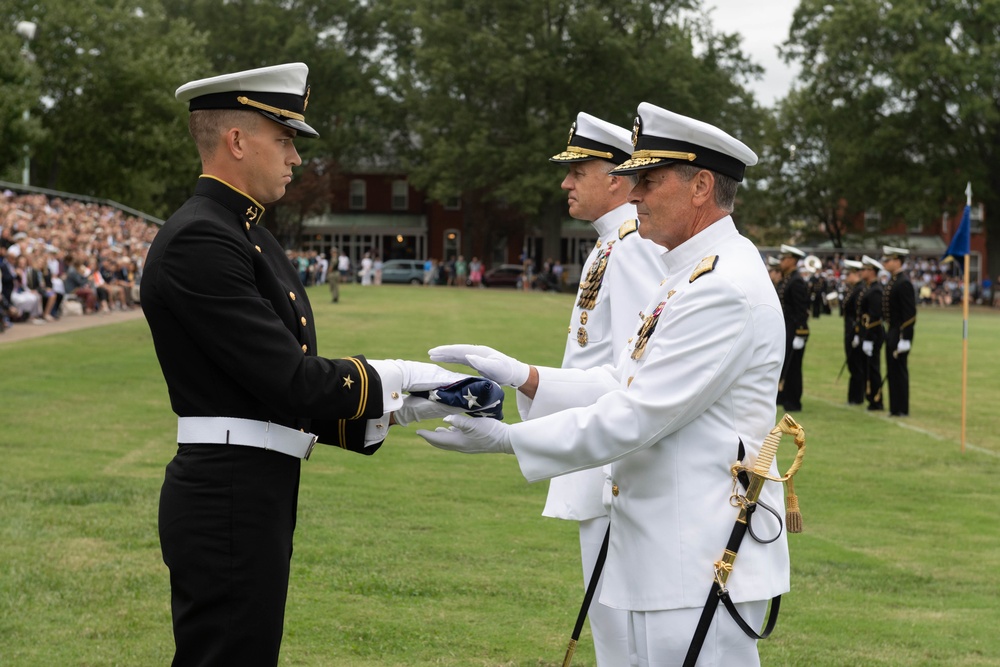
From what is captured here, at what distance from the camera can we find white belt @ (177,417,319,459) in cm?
367

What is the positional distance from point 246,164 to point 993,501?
370 inches

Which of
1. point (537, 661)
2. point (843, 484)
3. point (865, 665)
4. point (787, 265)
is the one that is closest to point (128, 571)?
point (537, 661)

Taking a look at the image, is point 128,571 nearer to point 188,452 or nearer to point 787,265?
point 188,452

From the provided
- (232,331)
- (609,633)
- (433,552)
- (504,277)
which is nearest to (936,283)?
(504,277)

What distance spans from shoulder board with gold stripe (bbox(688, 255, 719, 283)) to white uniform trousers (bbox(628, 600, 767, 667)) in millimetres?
951

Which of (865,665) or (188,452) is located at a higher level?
(188,452)

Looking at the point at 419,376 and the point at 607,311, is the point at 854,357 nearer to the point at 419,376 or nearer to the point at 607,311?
the point at 607,311

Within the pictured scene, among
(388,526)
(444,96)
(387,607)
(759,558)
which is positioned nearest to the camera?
(759,558)

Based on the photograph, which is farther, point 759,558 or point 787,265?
point 787,265

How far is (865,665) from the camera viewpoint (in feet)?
21.1

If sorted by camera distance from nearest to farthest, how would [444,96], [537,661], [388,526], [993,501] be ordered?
[537,661] → [388,526] → [993,501] → [444,96]

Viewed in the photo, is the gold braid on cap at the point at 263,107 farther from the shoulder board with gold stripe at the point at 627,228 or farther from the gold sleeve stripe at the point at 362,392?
the shoulder board with gold stripe at the point at 627,228

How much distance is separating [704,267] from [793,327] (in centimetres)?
1574

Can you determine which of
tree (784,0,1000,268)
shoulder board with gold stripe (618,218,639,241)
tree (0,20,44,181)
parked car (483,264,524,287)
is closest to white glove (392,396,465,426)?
shoulder board with gold stripe (618,218,639,241)
